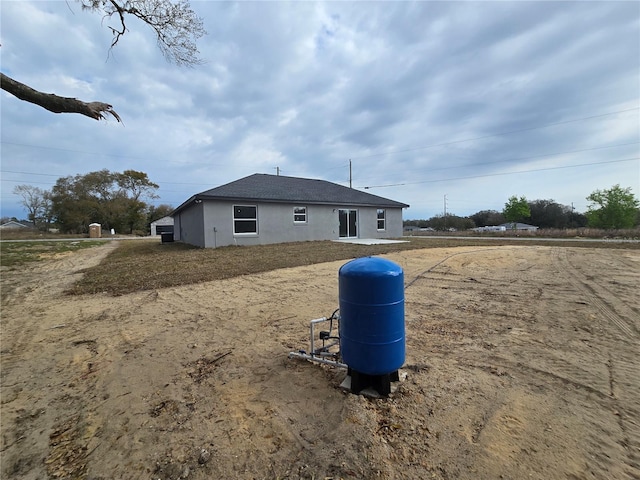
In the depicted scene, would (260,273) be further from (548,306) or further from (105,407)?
(548,306)

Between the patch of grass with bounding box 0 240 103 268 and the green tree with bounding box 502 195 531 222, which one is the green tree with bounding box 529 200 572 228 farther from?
the patch of grass with bounding box 0 240 103 268

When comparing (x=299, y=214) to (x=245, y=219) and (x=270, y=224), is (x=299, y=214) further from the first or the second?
(x=245, y=219)

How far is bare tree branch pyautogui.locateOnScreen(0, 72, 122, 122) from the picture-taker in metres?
3.57

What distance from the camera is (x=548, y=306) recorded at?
4.69 m

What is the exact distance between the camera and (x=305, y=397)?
2.53 metres

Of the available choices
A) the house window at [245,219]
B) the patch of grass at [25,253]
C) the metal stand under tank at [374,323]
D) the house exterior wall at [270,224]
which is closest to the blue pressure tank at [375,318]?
the metal stand under tank at [374,323]

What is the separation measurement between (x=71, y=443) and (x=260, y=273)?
5781mm

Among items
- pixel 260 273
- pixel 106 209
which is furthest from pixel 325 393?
pixel 106 209

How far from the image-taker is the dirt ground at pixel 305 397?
1855 mm

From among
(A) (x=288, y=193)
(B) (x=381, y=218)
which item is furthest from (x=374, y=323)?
(B) (x=381, y=218)

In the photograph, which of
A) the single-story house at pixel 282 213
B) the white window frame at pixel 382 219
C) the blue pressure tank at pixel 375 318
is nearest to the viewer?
the blue pressure tank at pixel 375 318

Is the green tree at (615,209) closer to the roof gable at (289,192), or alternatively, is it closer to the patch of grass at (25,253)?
the roof gable at (289,192)

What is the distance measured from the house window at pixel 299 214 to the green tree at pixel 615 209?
146 feet

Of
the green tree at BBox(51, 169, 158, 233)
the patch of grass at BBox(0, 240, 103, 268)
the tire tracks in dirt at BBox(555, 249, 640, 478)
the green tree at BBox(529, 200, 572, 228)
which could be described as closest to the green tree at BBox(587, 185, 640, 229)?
the green tree at BBox(529, 200, 572, 228)
